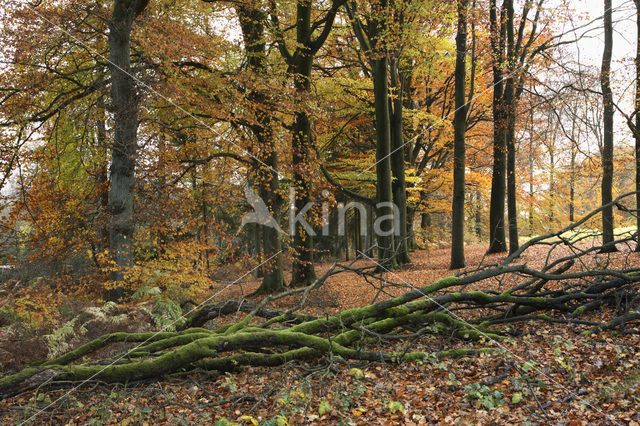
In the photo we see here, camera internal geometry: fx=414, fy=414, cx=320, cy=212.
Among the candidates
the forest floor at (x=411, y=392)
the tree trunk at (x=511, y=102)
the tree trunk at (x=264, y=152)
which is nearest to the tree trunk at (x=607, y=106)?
the tree trunk at (x=511, y=102)

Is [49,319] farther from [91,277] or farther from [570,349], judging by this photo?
[570,349]

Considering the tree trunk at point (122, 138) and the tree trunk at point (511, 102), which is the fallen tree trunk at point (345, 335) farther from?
the tree trunk at point (511, 102)

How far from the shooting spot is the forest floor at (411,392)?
3.66 m

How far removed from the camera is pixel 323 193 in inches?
533

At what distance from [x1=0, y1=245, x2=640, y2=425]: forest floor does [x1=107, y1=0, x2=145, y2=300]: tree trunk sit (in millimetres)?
4238

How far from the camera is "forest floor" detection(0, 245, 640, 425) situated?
3660 mm

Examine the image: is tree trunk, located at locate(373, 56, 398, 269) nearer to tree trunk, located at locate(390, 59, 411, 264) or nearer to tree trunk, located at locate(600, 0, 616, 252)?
tree trunk, located at locate(390, 59, 411, 264)

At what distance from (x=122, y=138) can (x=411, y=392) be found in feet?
25.1

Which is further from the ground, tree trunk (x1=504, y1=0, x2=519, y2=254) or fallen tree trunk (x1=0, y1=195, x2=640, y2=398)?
tree trunk (x1=504, y1=0, x2=519, y2=254)

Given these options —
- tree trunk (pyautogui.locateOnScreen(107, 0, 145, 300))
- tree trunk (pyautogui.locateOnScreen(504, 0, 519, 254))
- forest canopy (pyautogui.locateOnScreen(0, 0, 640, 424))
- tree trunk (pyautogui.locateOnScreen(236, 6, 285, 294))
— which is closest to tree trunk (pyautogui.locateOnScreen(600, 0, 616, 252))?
forest canopy (pyautogui.locateOnScreen(0, 0, 640, 424))

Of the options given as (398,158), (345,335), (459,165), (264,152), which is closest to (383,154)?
(398,158)

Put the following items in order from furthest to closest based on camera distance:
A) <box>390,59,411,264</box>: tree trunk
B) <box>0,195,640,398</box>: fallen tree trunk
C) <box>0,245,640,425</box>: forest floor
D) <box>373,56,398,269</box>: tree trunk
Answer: <box>390,59,411,264</box>: tree trunk
<box>373,56,398,269</box>: tree trunk
<box>0,195,640,398</box>: fallen tree trunk
<box>0,245,640,425</box>: forest floor

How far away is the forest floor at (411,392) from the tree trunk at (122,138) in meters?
4.24

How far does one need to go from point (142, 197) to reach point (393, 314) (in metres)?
7.10
